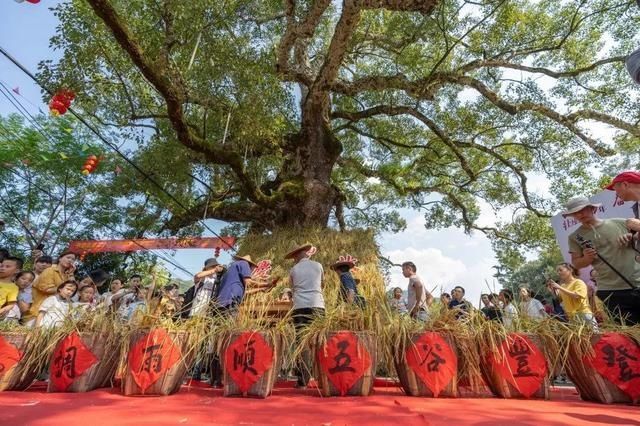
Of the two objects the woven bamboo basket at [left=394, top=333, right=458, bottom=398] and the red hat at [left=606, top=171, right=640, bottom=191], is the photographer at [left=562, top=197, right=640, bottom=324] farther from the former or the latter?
the woven bamboo basket at [left=394, top=333, right=458, bottom=398]

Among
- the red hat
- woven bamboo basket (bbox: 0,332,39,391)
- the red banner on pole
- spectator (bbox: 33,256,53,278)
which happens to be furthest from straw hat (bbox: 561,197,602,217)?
the red banner on pole

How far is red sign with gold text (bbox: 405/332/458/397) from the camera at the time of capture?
7.95 feet

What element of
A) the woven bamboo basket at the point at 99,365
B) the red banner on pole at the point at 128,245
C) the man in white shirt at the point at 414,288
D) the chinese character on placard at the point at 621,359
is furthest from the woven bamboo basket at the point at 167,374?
the red banner on pole at the point at 128,245

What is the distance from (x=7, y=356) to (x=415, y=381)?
2718mm

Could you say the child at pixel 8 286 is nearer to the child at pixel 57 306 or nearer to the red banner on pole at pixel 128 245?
the child at pixel 57 306

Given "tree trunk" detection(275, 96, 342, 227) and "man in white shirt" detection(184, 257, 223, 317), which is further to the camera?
"tree trunk" detection(275, 96, 342, 227)

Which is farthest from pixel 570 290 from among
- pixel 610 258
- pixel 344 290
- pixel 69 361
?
pixel 69 361

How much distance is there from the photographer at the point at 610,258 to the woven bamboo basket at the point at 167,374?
2733mm

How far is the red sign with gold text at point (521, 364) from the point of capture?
243cm

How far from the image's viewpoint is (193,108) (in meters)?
6.98

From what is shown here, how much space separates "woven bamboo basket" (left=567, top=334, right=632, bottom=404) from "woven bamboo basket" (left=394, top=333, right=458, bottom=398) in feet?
2.42

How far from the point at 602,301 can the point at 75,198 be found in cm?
1464

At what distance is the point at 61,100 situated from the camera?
4.57 m

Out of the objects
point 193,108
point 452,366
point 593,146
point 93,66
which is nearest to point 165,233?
point 193,108
